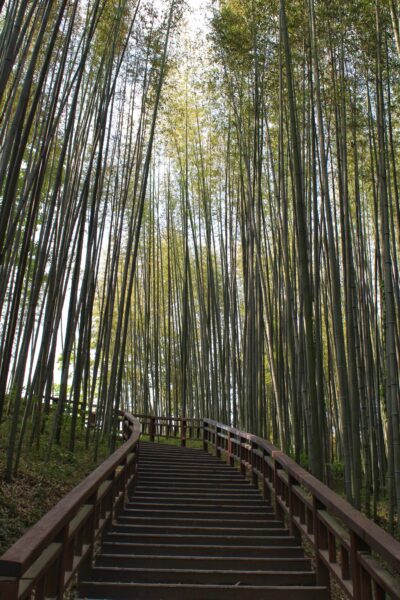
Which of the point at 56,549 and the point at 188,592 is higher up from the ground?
the point at 56,549

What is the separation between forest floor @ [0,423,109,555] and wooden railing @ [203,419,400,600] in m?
1.53

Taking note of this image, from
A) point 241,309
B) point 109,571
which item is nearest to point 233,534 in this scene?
point 109,571

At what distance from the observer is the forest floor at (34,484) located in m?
3.00

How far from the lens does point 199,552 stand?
106 inches

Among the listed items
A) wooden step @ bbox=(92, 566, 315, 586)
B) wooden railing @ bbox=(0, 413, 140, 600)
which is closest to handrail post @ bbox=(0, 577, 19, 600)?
wooden railing @ bbox=(0, 413, 140, 600)

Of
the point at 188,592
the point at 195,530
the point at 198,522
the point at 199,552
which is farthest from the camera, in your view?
the point at 198,522

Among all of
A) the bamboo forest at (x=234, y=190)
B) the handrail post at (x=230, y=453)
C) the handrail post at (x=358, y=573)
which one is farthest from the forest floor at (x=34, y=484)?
the handrail post at (x=358, y=573)

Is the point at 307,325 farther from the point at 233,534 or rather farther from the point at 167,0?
the point at 167,0

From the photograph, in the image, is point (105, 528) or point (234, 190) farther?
point (234, 190)

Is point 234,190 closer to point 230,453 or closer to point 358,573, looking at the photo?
point 230,453

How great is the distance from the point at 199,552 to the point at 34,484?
1615mm

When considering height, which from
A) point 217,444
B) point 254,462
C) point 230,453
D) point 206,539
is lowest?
point 206,539

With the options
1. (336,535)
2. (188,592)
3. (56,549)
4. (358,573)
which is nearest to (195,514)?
(188,592)

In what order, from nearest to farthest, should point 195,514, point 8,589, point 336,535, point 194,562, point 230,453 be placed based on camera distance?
point 8,589 → point 336,535 → point 194,562 → point 195,514 → point 230,453
